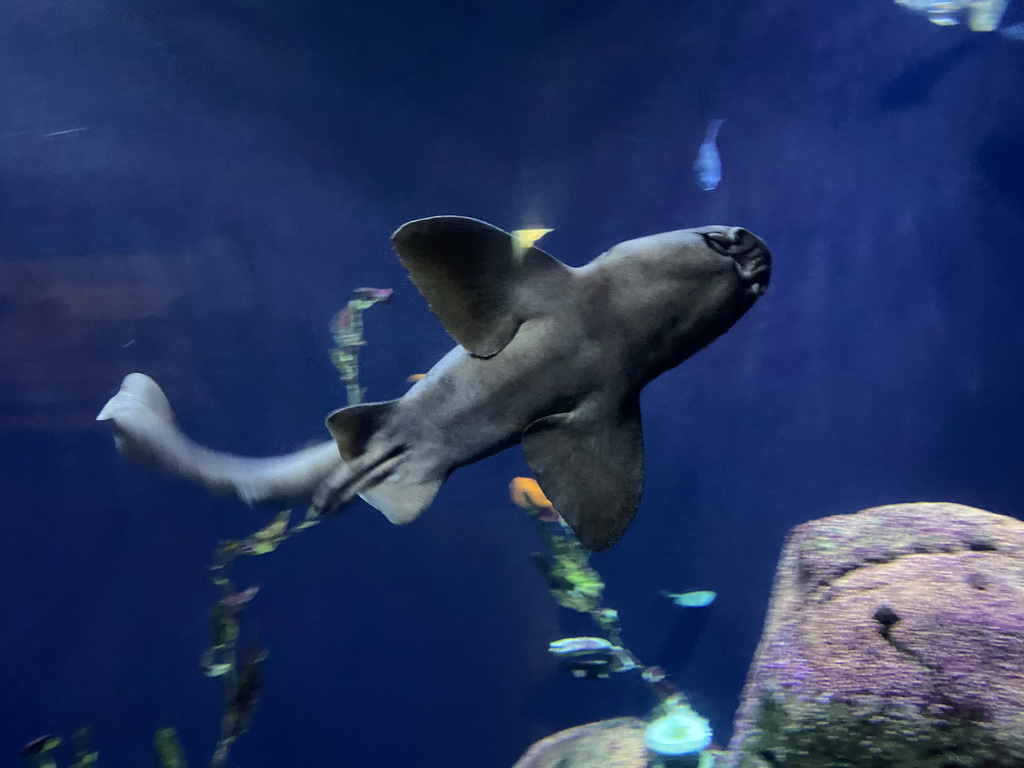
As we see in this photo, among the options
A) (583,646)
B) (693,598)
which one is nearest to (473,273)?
(583,646)

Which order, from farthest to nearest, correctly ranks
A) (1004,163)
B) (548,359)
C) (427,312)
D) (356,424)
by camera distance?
(1004,163), (427,312), (356,424), (548,359)

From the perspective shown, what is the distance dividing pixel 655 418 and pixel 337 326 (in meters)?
5.15

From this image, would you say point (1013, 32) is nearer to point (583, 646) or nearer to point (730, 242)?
point (730, 242)

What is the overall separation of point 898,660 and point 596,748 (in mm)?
4278

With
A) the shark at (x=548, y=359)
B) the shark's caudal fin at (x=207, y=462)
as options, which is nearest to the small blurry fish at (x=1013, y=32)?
the shark at (x=548, y=359)

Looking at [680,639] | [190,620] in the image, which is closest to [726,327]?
[190,620]

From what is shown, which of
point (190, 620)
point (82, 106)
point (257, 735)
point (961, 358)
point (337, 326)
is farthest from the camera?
point (961, 358)

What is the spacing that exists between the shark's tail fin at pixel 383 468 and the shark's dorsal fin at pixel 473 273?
0.51 meters

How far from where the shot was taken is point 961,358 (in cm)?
848

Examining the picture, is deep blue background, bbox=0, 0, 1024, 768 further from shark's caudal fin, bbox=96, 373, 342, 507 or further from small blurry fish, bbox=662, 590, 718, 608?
shark's caudal fin, bbox=96, 373, 342, 507

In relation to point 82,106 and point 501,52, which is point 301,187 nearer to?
point 82,106

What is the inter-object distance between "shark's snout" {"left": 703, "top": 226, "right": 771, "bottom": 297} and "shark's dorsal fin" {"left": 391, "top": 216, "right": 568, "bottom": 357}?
52cm

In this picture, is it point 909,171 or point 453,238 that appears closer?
point 453,238

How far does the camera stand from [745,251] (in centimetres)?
190
